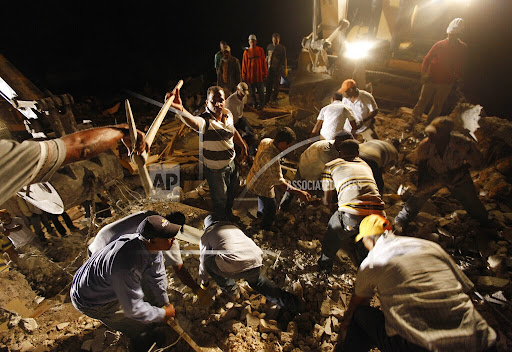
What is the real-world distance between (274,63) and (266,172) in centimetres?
639

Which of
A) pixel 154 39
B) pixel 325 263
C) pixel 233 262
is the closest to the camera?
pixel 233 262

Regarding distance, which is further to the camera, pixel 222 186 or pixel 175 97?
pixel 222 186

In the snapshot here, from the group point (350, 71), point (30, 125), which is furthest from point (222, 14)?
point (30, 125)

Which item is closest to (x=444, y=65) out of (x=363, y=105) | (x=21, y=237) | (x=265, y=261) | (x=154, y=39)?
(x=363, y=105)

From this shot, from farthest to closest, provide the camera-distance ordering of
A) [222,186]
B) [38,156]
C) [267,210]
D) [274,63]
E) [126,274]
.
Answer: [274,63], [267,210], [222,186], [126,274], [38,156]

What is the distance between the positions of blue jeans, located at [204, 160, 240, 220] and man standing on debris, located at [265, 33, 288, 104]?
6037 millimetres

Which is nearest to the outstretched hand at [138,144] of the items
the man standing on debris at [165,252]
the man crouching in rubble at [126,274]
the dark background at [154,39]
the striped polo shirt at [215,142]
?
the man crouching in rubble at [126,274]

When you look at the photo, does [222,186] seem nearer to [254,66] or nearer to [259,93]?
Answer: [254,66]

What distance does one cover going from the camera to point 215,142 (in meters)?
3.82

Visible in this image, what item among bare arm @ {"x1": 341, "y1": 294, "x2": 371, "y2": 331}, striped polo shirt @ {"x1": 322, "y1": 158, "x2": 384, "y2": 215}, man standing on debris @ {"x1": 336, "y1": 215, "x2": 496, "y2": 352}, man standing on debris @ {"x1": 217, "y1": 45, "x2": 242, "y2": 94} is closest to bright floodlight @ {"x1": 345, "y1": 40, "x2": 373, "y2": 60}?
man standing on debris @ {"x1": 217, "y1": 45, "x2": 242, "y2": 94}

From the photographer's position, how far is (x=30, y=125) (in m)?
3.37

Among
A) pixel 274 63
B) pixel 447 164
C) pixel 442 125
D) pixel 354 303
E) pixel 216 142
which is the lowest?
pixel 354 303

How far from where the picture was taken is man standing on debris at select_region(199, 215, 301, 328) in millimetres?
2756

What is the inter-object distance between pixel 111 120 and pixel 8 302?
8.26m
